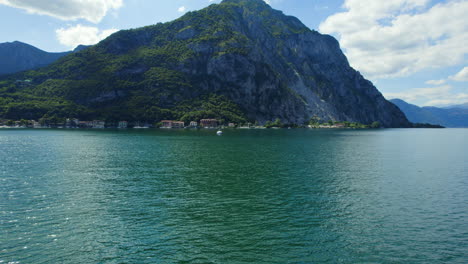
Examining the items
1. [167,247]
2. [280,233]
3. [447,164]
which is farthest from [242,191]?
[447,164]

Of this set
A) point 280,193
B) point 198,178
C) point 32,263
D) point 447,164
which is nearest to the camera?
point 32,263

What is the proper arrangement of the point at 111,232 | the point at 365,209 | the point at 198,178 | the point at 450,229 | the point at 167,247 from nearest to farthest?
1. the point at 167,247
2. the point at 111,232
3. the point at 450,229
4. the point at 365,209
5. the point at 198,178

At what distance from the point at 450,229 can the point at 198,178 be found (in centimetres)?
3608

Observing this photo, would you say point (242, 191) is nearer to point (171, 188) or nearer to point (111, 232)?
point (171, 188)

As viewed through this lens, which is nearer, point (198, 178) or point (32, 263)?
point (32, 263)

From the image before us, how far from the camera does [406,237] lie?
25984mm

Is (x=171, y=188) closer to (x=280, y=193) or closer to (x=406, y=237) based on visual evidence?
(x=280, y=193)

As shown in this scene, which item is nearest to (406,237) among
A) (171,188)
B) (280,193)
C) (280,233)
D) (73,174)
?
(280,233)

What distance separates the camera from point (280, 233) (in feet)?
86.0

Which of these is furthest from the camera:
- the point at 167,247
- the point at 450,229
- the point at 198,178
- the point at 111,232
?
the point at 198,178

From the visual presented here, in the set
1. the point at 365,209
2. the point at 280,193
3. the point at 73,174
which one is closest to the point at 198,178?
the point at 280,193

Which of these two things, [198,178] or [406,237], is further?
[198,178]

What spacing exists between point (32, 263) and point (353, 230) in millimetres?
27822

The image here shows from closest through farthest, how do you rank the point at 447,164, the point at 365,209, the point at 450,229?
1. the point at 450,229
2. the point at 365,209
3. the point at 447,164
